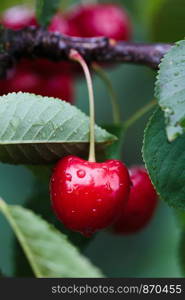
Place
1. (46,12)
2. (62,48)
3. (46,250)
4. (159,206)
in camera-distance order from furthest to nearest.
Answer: (159,206) → (46,12) → (62,48) → (46,250)

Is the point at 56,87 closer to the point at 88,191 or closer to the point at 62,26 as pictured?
the point at 62,26

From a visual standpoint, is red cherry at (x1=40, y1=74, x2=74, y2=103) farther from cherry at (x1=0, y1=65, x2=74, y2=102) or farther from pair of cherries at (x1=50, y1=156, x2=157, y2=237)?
pair of cherries at (x1=50, y1=156, x2=157, y2=237)

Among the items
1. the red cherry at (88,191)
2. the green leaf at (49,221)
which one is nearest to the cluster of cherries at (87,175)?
the red cherry at (88,191)

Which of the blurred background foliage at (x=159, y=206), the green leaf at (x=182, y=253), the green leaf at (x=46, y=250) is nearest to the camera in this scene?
the green leaf at (x=46, y=250)

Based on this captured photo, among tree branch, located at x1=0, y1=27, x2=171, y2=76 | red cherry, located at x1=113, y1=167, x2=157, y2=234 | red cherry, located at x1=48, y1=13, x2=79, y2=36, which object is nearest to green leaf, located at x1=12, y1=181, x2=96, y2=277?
red cherry, located at x1=113, y1=167, x2=157, y2=234

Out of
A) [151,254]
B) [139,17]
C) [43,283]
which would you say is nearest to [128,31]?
[139,17]

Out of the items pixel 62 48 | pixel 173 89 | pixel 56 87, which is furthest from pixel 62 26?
pixel 173 89

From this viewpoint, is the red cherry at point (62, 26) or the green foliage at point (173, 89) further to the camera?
the red cherry at point (62, 26)

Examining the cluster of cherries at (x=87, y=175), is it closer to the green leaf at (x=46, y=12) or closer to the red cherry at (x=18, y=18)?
the red cherry at (x=18, y=18)
